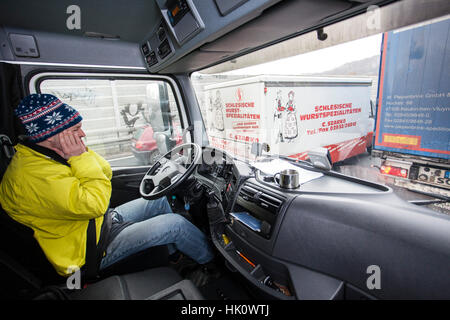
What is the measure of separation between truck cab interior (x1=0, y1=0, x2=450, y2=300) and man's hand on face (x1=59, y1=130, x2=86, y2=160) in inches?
17.8

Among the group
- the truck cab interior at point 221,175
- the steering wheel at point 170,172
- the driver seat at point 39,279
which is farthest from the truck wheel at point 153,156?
the driver seat at point 39,279

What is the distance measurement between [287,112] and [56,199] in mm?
3912

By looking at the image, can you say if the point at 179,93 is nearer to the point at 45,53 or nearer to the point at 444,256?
the point at 45,53

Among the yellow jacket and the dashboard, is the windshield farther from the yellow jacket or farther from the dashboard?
the yellow jacket

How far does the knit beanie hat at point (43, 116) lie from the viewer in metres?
1.35

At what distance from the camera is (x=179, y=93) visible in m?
2.97

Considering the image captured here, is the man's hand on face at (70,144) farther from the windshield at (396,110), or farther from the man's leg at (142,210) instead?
the windshield at (396,110)

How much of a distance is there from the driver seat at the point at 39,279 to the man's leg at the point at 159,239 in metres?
0.22

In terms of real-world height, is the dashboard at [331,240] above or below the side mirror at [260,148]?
below

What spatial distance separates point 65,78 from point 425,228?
2.97 metres

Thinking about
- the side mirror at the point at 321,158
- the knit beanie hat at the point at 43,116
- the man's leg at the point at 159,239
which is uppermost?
the knit beanie hat at the point at 43,116

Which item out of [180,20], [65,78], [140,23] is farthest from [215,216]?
[65,78]

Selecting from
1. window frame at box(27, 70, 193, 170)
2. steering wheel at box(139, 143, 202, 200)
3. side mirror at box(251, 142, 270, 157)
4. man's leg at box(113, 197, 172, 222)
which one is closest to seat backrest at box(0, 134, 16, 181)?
window frame at box(27, 70, 193, 170)

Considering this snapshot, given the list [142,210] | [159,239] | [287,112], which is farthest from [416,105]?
[142,210]
